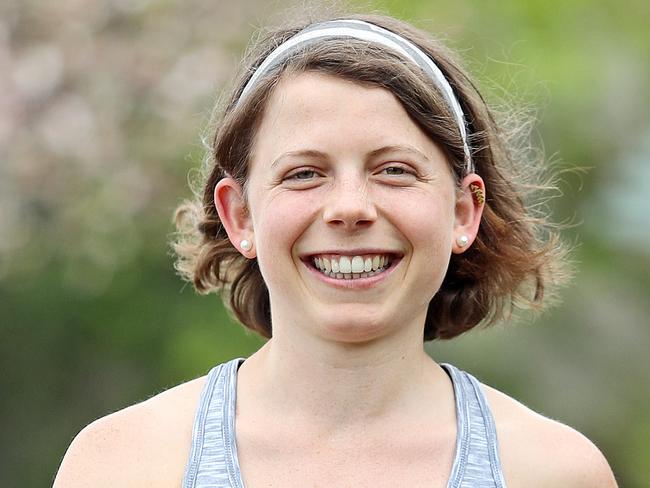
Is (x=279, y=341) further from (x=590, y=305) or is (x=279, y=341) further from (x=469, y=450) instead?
(x=590, y=305)

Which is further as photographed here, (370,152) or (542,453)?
(542,453)

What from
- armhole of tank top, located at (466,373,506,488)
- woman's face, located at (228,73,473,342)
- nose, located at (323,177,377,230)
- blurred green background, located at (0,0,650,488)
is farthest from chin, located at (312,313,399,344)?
blurred green background, located at (0,0,650,488)

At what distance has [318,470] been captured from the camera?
374 centimetres

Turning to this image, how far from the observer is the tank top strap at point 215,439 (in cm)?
368

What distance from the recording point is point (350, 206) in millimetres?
3623

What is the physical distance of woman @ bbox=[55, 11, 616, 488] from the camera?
3697 mm

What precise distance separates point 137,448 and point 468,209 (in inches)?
39.9

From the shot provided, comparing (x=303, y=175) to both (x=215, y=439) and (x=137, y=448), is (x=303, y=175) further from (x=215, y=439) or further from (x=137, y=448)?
(x=137, y=448)

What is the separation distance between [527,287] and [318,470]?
3.59ft

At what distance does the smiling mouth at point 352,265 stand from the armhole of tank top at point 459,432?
415 mm

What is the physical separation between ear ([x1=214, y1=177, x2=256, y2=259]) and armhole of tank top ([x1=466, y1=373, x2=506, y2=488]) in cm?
66

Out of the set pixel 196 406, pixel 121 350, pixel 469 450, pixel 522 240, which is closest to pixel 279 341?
pixel 196 406

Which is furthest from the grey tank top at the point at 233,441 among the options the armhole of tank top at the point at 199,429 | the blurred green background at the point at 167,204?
the blurred green background at the point at 167,204

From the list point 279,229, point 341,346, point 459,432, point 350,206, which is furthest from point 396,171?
point 459,432
